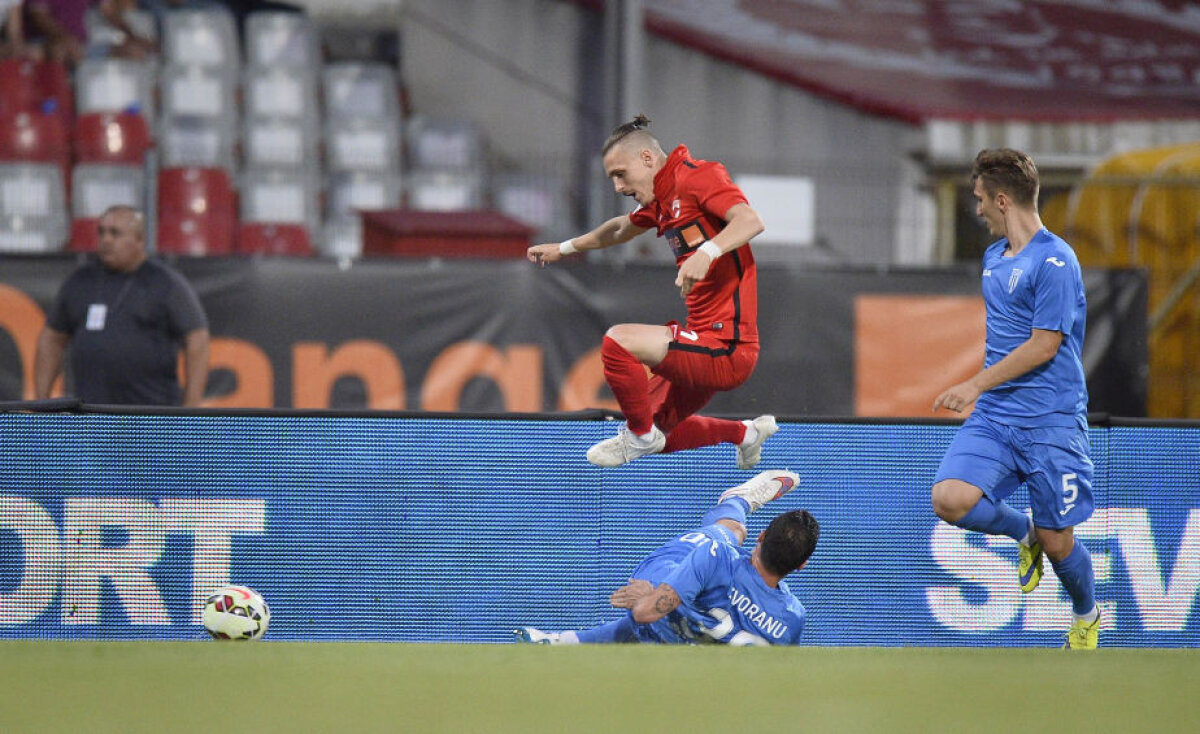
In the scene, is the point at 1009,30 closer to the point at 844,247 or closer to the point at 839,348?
the point at 844,247

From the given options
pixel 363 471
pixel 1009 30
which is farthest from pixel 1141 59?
pixel 363 471

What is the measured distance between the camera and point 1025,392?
6.17 meters

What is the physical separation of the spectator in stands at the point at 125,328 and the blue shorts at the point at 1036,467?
505 centimetres

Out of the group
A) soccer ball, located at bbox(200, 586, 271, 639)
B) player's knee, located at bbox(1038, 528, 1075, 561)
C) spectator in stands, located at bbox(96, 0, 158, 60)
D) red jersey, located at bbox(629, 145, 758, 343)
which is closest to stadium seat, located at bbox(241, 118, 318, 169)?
spectator in stands, located at bbox(96, 0, 158, 60)

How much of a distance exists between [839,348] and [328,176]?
784 cm

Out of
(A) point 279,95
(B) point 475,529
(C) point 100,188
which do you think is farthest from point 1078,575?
(A) point 279,95

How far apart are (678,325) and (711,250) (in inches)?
25.8

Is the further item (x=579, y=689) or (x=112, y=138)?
(x=112, y=138)

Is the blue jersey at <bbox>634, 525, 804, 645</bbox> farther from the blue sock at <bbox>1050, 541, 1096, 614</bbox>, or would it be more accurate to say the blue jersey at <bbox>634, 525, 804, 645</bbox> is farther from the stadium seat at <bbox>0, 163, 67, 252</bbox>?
the stadium seat at <bbox>0, 163, 67, 252</bbox>

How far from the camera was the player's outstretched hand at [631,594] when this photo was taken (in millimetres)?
6285

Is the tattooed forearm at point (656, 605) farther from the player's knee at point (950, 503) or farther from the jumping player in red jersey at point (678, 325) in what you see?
the player's knee at point (950, 503)

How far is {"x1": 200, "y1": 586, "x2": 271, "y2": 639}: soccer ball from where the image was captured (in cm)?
646

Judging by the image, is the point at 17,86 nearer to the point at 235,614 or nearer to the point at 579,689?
the point at 235,614

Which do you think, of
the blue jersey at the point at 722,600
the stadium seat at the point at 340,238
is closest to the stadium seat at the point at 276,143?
the stadium seat at the point at 340,238
